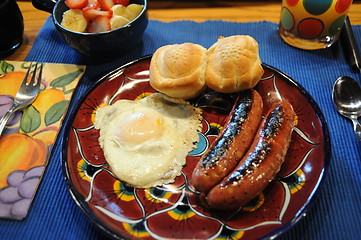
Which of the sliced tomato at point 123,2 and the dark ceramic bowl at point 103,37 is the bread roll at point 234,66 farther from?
the sliced tomato at point 123,2

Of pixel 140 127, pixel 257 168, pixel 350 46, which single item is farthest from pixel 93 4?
pixel 350 46

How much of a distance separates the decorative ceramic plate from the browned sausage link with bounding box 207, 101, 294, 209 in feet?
0.30

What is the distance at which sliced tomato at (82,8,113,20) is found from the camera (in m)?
1.89

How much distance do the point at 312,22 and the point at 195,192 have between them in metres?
1.33

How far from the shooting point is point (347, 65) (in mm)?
1962

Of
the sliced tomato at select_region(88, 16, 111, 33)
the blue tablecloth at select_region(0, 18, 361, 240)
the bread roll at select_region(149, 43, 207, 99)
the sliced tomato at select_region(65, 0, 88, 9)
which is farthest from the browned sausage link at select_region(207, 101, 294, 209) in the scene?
the sliced tomato at select_region(65, 0, 88, 9)

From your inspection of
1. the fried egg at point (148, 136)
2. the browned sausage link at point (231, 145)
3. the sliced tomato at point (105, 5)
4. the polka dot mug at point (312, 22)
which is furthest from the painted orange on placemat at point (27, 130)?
the polka dot mug at point (312, 22)

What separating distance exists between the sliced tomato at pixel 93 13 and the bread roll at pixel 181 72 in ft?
1.70

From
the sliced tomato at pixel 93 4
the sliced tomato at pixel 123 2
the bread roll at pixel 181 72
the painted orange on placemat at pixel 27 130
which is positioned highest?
the sliced tomato at pixel 93 4

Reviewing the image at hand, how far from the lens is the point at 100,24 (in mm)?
1891

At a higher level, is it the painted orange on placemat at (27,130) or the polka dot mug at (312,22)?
the polka dot mug at (312,22)

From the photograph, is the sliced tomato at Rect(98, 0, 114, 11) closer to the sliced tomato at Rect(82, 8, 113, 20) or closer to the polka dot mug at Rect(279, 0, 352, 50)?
the sliced tomato at Rect(82, 8, 113, 20)

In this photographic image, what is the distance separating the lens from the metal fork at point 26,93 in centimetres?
172

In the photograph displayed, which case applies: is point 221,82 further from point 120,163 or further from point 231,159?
point 120,163
